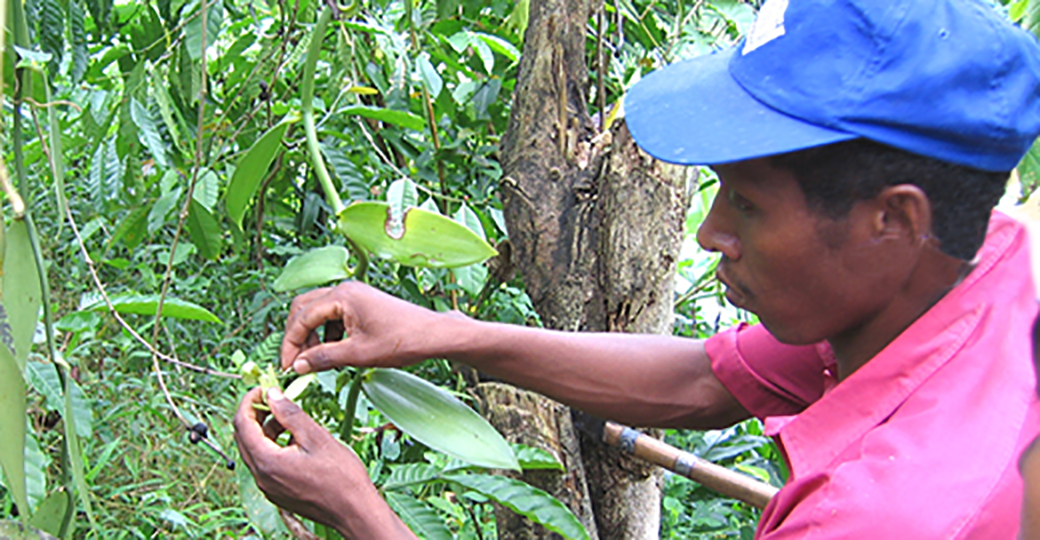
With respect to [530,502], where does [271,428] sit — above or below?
above

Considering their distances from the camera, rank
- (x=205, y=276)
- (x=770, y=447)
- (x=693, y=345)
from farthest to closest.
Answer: (x=205, y=276) < (x=770, y=447) < (x=693, y=345)

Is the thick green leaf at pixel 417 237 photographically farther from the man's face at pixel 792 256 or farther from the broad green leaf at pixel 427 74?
the broad green leaf at pixel 427 74

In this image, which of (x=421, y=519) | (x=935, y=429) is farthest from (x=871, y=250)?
(x=421, y=519)

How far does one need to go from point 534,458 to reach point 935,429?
1.83ft

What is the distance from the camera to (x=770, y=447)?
1813 millimetres

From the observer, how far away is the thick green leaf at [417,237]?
808 mm

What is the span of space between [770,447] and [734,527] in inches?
7.4

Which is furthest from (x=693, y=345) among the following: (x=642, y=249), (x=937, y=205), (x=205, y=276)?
(x=205, y=276)

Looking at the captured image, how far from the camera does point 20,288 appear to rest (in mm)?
694

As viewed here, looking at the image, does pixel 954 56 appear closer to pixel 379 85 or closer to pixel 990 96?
pixel 990 96

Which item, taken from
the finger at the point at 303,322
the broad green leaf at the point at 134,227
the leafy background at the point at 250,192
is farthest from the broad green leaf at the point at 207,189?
the finger at the point at 303,322

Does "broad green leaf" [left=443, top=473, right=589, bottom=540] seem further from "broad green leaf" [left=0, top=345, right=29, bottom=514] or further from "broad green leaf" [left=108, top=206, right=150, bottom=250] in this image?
"broad green leaf" [left=108, top=206, right=150, bottom=250]

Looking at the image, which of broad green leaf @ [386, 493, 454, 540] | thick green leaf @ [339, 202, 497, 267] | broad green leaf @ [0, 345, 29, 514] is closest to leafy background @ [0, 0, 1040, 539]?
broad green leaf @ [386, 493, 454, 540]

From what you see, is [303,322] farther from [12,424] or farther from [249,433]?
[12,424]
